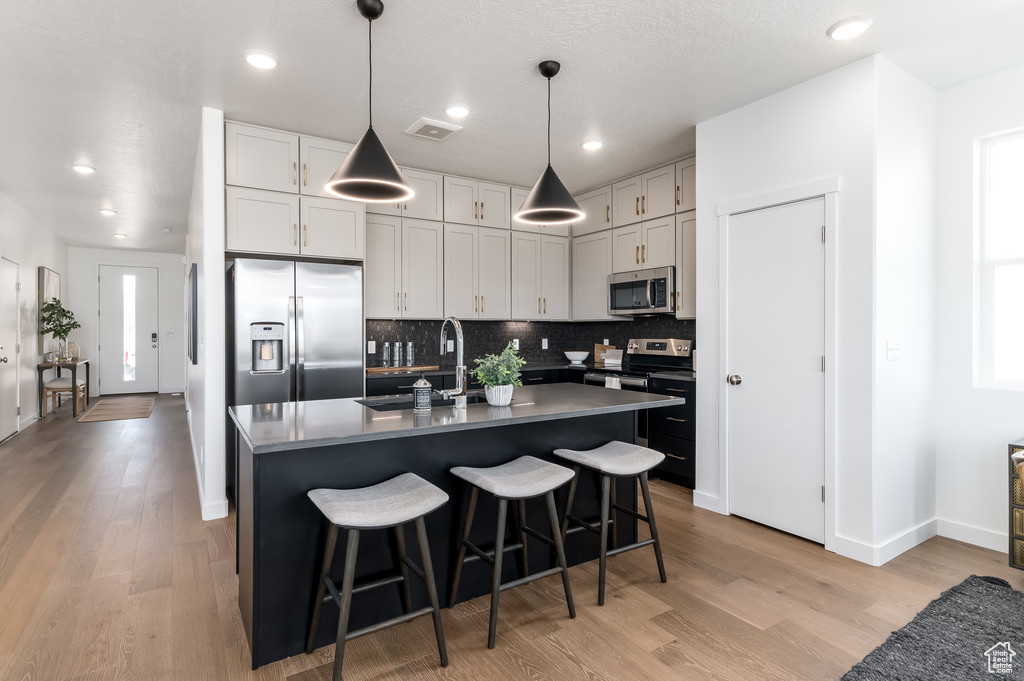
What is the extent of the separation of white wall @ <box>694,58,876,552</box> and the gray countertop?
1.00 meters

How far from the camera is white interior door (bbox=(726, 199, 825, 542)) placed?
3158 mm

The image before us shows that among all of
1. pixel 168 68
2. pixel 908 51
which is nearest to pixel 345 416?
pixel 168 68

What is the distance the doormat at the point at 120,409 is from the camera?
7.45 metres

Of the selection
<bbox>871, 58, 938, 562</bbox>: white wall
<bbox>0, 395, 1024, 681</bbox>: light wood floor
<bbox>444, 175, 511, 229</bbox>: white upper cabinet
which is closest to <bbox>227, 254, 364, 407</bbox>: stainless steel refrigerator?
→ <bbox>0, 395, 1024, 681</bbox>: light wood floor

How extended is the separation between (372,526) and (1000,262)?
12.0 feet

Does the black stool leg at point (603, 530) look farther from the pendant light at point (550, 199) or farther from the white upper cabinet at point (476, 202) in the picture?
the white upper cabinet at point (476, 202)

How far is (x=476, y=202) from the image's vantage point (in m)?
5.25

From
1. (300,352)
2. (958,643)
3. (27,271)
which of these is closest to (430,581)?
(958,643)

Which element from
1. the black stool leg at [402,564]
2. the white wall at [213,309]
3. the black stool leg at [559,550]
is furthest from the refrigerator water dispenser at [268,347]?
the black stool leg at [559,550]

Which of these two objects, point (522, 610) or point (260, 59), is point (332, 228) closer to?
point (260, 59)

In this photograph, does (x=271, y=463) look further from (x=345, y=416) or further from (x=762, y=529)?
(x=762, y=529)

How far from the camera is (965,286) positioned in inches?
127

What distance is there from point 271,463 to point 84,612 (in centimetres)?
127

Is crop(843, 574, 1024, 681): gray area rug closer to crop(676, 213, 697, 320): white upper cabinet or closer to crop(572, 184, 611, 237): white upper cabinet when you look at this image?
crop(676, 213, 697, 320): white upper cabinet
